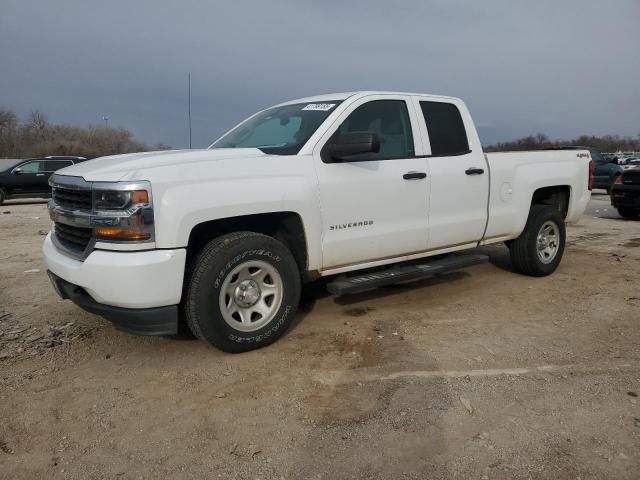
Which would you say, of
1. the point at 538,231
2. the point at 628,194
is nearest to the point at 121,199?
the point at 538,231

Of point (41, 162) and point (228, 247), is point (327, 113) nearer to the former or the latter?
point (228, 247)

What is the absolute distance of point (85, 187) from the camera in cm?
329

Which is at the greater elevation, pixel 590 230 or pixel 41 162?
pixel 41 162

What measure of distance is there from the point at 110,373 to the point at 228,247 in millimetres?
1169

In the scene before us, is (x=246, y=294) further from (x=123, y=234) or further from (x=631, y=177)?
(x=631, y=177)

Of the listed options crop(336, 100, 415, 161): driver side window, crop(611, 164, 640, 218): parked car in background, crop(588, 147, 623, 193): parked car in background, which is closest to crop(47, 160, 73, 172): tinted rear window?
crop(336, 100, 415, 161): driver side window

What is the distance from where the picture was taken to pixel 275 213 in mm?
3809

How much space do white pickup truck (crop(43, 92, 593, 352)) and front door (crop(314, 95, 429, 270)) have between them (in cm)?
1

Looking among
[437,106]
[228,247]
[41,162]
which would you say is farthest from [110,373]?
[41,162]

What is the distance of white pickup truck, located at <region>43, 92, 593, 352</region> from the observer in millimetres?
3199

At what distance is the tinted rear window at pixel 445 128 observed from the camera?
4758 millimetres

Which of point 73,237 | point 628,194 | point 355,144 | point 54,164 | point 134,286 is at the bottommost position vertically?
point 134,286

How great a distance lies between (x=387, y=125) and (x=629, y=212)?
10.1 metres

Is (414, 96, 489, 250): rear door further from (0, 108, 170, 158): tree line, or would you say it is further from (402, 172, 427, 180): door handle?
(0, 108, 170, 158): tree line
